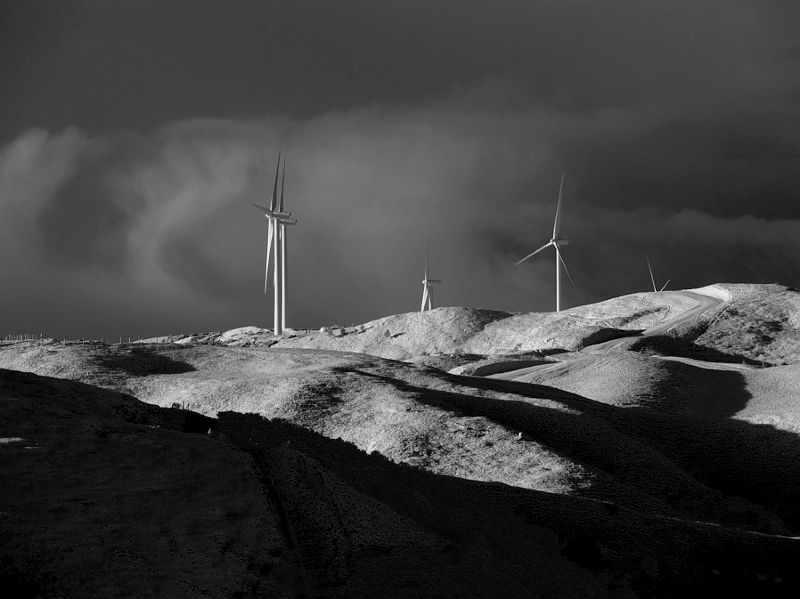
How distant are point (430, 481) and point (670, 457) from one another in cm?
1984

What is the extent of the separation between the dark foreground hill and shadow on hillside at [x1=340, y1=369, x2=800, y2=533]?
27.8ft

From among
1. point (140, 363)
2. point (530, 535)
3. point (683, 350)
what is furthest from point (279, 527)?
point (683, 350)

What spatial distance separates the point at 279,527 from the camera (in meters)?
16.0

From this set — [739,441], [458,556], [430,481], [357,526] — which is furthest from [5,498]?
[739,441]

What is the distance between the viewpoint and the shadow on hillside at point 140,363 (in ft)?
156

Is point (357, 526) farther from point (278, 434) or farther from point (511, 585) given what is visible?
point (278, 434)

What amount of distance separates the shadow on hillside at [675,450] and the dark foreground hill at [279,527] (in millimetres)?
8464

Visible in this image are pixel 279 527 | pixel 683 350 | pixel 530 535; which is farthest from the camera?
pixel 683 350

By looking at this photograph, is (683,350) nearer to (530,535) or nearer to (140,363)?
(140,363)

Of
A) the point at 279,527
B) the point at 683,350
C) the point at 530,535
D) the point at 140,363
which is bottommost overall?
the point at 683,350

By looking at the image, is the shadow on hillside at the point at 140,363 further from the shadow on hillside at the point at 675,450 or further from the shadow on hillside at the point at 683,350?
the shadow on hillside at the point at 683,350

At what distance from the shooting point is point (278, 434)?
74.8ft

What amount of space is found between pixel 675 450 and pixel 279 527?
83.9 ft

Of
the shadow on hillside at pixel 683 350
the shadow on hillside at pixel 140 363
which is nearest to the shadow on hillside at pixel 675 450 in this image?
the shadow on hillside at pixel 140 363
